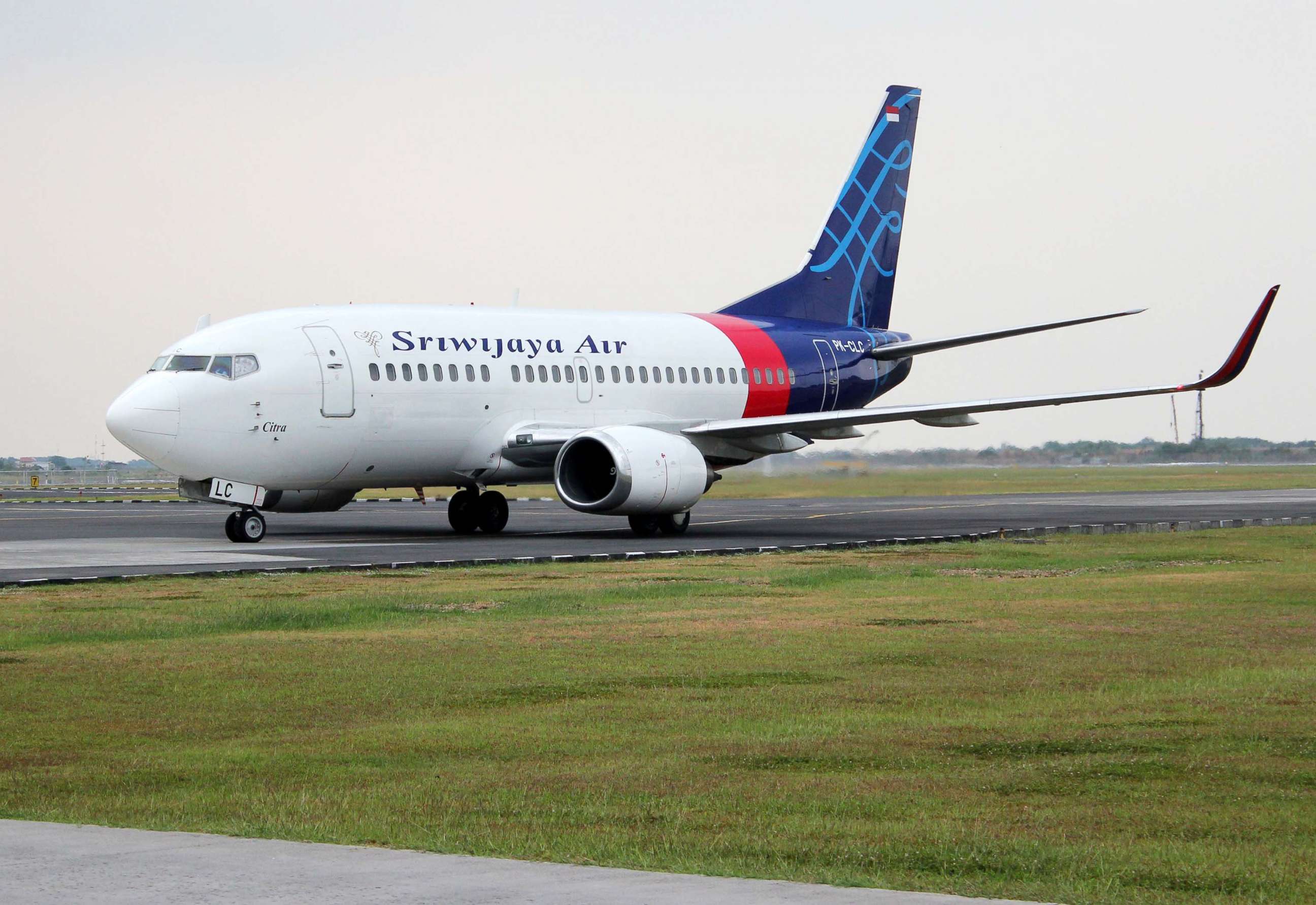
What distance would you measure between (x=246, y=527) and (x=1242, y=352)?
1865cm

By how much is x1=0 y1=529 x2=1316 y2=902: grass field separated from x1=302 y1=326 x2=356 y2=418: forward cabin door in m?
10.7

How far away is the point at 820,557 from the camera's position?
26297 mm

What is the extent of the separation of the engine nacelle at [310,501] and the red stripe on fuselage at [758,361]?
9336 millimetres

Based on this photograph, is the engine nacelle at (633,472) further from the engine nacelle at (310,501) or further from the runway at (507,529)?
the engine nacelle at (310,501)

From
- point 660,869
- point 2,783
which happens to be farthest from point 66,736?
point 660,869

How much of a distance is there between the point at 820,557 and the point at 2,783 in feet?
59.2

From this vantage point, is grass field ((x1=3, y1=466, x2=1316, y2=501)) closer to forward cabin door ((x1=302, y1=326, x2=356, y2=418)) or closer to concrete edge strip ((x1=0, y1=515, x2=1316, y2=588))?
forward cabin door ((x1=302, y1=326, x2=356, y2=418))

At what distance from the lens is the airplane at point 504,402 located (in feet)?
98.1

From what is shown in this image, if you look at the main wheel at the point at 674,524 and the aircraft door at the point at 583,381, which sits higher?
the aircraft door at the point at 583,381

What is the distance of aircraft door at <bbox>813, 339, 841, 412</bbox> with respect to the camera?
3972cm

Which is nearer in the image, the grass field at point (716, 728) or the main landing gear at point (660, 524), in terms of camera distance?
the grass field at point (716, 728)

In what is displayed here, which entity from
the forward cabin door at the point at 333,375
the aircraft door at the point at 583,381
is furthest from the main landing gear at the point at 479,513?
the forward cabin door at the point at 333,375

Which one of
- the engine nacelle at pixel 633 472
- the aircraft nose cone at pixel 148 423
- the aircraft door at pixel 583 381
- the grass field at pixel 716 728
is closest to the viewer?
the grass field at pixel 716 728

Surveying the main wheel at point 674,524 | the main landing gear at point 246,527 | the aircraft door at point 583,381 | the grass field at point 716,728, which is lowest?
the grass field at point 716,728
